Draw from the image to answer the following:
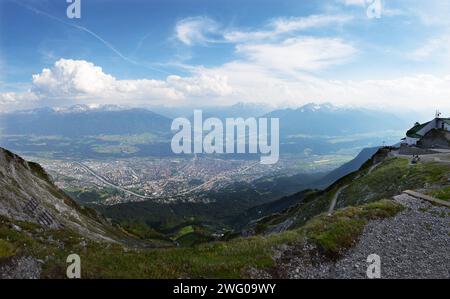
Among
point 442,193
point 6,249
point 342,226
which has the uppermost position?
point 442,193

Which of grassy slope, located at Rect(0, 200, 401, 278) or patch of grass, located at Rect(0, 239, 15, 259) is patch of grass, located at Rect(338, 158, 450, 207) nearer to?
grassy slope, located at Rect(0, 200, 401, 278)

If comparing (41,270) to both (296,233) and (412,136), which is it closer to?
(296,233)

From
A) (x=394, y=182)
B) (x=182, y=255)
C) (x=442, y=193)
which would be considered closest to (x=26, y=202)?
(x=182, y=255)

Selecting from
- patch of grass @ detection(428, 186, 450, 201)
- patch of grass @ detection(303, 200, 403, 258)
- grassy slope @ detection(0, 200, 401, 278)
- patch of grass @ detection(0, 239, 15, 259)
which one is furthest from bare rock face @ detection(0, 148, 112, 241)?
patch of grass @ detection(428, 186, 450, 201)

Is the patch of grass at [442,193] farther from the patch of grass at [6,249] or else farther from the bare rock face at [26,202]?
the bare rock face at [26,202]

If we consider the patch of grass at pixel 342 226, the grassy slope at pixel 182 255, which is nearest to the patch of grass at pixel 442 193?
the patch of grass at pixel 342 226

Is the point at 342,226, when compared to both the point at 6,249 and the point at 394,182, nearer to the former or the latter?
the point at 6,249
